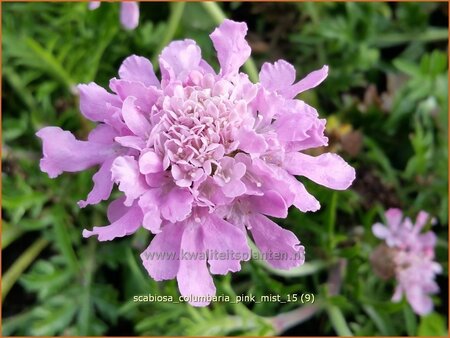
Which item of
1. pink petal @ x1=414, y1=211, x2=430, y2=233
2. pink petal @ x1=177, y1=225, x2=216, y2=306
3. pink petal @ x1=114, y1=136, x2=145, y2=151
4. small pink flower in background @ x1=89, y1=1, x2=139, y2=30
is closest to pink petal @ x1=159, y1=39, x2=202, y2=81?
pink petal @ x1=114, y1=136, x2=145, y2=151

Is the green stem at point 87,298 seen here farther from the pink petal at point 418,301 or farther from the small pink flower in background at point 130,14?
the pink petal at point 418,301

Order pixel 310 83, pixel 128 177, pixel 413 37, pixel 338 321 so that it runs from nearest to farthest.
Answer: pixel 128 177
pixel 310 83
pixel 338 321
pixel 413 37

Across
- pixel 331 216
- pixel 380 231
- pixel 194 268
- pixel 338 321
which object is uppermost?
pixel 194 268

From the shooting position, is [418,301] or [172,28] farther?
[172,28]

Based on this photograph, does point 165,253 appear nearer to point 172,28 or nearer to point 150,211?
point 150,211

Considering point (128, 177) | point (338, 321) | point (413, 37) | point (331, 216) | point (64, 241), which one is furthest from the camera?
point (413, 37)

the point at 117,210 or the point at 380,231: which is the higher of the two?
the point at 117,210

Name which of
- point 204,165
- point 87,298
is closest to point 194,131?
point 204,165

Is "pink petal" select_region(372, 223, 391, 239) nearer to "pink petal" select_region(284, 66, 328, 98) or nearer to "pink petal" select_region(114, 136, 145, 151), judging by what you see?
"pink petal" select_region(284, 66, 328, 98)

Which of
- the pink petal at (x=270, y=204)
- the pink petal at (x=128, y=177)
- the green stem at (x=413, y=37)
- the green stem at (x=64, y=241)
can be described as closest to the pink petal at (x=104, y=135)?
the pink petal at (x=128, y=177)
